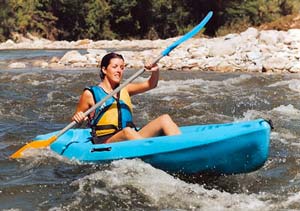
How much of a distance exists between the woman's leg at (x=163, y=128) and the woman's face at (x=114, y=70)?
487 millimetres

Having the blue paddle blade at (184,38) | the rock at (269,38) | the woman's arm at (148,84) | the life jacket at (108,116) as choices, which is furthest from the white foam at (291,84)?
the life jacket at (108,116)

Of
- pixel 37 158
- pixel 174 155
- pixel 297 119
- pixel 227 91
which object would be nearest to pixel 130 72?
pixel 227 91

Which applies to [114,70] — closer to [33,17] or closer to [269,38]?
[269,38]

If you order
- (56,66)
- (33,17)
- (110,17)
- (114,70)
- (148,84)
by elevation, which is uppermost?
(33,17)

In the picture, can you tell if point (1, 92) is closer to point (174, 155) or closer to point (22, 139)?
point (22, 139)

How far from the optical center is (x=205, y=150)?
353 centimetres

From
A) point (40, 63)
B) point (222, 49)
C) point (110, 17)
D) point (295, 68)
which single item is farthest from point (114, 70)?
point (110, 17)

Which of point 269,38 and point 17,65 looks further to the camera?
point 17,65

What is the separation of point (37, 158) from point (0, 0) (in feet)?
77.3

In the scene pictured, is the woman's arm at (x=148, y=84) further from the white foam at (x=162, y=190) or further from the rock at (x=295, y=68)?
the rock at (x=295, y=68)

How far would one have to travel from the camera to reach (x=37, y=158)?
4.53 metres

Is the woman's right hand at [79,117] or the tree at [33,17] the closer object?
the woman's right hand at [79,117]

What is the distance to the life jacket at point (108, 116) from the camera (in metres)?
4.18

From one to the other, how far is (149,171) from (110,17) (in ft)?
83.7
